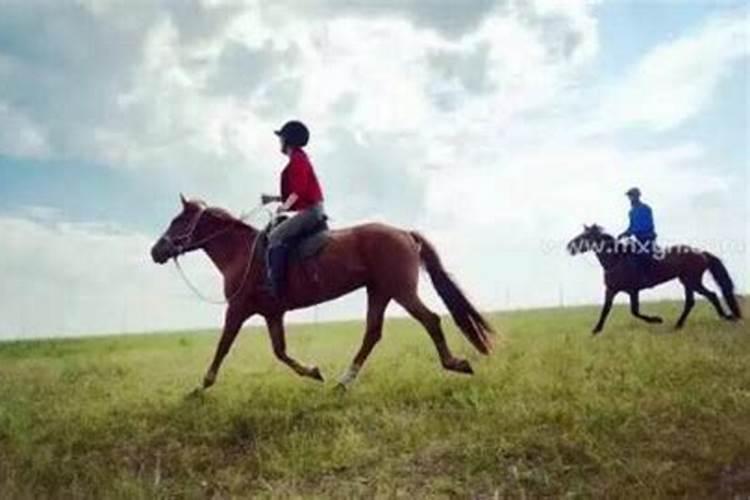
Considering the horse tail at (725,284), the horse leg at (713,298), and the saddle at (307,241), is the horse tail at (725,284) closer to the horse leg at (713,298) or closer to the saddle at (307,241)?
the horse leg at (713,298)

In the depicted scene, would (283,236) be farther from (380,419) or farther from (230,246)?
(380,419)

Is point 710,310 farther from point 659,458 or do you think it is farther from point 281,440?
point 281,440

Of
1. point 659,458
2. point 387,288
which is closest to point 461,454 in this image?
point 659,458

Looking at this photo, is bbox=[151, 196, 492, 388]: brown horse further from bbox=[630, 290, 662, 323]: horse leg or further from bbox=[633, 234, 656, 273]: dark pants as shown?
bbox=[630, 290, 662, 323]: horse leg

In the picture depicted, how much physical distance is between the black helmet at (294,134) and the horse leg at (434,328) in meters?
0.99

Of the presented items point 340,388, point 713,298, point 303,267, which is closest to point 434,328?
point 340,388

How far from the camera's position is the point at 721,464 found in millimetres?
4559

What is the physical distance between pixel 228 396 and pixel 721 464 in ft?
8.06

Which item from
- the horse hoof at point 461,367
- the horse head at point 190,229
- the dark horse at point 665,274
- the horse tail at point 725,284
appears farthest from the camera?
the horse tail at point 725,284

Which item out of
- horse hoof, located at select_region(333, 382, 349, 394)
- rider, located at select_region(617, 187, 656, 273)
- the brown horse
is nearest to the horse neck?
the brown horse

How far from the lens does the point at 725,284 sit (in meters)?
7.34

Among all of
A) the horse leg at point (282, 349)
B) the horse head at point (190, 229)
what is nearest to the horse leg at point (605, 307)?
the horse leg at point (282, 349)

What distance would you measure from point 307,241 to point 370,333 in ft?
1.97

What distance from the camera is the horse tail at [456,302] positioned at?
5.66 m
